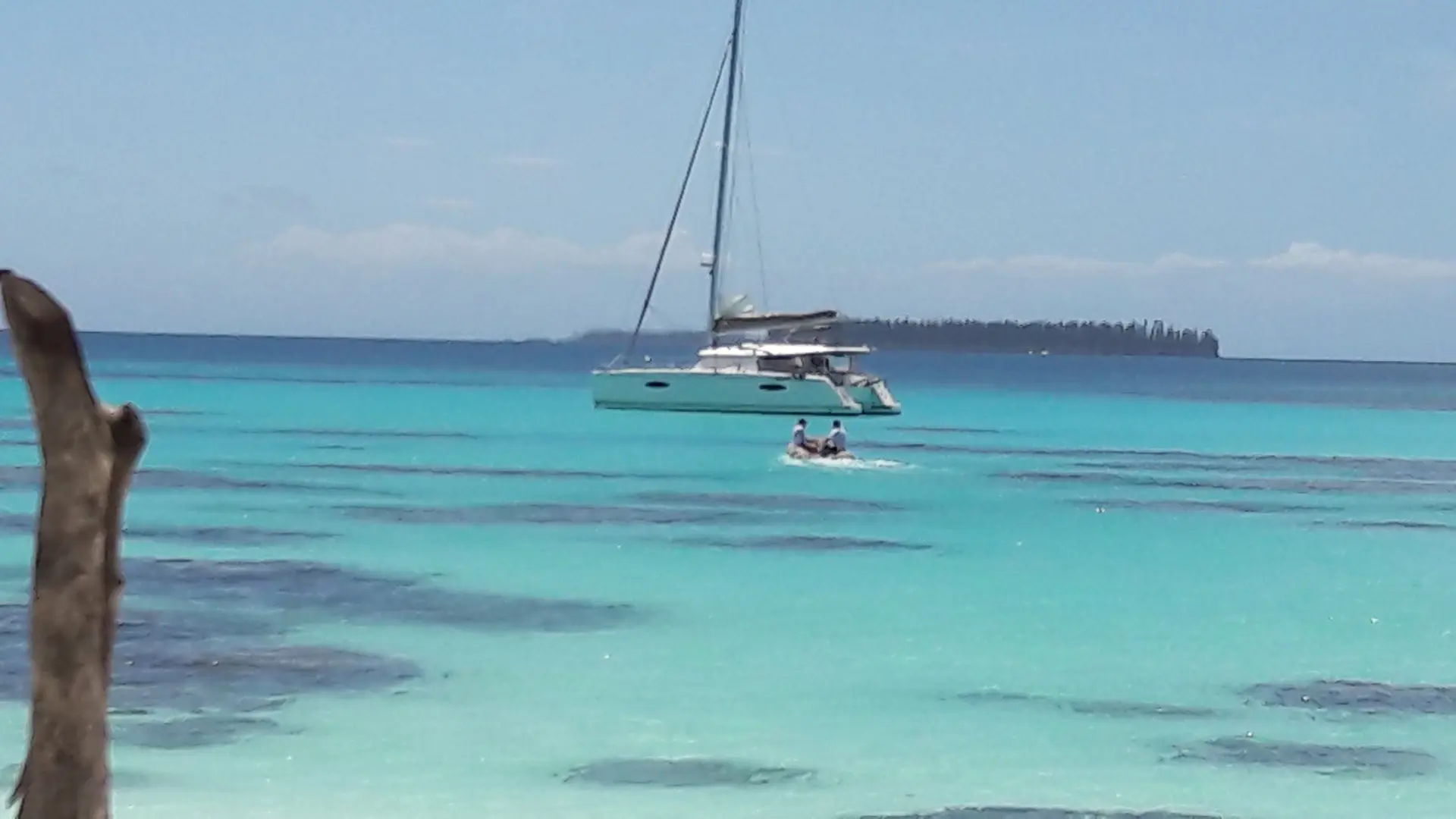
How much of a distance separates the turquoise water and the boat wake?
384 millimetres

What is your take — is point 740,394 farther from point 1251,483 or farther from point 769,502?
point 769,502

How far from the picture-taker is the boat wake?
41.2 metres

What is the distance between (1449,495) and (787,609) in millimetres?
23968

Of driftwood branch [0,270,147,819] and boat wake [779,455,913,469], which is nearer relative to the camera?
driftwood branch [0,270,147,819]

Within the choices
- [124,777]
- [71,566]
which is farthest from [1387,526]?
[71,566]

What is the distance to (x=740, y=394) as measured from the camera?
56.2 m

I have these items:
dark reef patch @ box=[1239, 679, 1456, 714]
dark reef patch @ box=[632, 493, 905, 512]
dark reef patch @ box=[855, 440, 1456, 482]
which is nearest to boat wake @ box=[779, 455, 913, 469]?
dark reef patch @ box=[855, 440, 1456, 482]

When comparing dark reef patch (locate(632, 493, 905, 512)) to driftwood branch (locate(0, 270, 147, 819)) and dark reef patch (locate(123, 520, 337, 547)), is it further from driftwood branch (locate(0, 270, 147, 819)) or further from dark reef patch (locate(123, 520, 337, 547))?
driftwood branch (locate(0, 270, 147, 819))

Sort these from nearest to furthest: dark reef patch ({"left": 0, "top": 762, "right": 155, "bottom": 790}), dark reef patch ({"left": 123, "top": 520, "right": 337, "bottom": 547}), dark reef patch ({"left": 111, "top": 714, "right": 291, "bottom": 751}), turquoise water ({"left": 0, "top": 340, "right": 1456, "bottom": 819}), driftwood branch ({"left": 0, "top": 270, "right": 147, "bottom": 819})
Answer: driftwood branch ({"left": 0, "top": 270, "right": 147, "bottom": 819}) < dark reef patch ({"left": 0, "top": 762, "right": 155, "bottom": 790}) < turquoise water ({"left": 0, "top": 340, "right": 1456, "bottom": 819}) < dark reef patch ({"left": 111, "top": 714, "right": 291, "bottom": 751}) < dark reef patch ({"left": 123, "top": 520, "right": 337, "bottom": 547})

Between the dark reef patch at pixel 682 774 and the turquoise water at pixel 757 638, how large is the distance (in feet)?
0.13

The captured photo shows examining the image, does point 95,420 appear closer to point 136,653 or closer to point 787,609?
point 136,653

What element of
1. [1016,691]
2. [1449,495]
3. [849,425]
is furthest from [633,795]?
[849,425]

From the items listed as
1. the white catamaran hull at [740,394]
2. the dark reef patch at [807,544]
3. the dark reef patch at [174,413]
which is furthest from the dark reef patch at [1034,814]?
the dark reef patch at [174,413]

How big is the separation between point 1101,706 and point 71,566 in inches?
458
